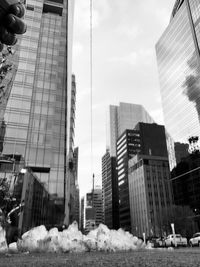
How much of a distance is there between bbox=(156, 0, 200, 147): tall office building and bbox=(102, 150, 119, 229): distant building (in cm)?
6553

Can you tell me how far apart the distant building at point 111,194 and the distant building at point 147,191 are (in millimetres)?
32341

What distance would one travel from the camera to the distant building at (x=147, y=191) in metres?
104

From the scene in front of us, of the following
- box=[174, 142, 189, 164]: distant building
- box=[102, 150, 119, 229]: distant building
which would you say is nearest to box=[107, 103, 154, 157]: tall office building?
box=[102, 150, 119, 229]: distant building

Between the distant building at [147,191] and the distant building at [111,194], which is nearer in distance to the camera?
the distant building at [147,191]

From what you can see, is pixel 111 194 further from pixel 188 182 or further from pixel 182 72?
pixel 182 72

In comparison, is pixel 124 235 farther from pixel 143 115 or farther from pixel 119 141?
pixel 143 115

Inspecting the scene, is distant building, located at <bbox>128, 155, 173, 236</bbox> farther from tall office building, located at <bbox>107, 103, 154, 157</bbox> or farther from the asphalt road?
the asphalt road

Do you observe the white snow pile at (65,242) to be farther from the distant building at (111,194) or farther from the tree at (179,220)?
the distant building at (111,194)

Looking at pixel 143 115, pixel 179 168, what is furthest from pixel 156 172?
pixel 143 115

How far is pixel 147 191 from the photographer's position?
108500 millimetres

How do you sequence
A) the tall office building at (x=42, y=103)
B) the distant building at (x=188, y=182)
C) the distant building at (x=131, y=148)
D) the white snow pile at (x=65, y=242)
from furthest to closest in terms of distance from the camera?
1. the distant building at (x=131, y=148)
2. the distant building at (x=188, y=182)
3. the tall office building at (x=42, y=103)
4. the white snow pile at (x=65, y=242)

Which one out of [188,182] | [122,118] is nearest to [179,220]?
[188,182]

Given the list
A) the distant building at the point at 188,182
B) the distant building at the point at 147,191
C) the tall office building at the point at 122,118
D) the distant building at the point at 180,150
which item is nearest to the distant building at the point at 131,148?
the distant building at the point at 147,191

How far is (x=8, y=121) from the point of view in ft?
135
